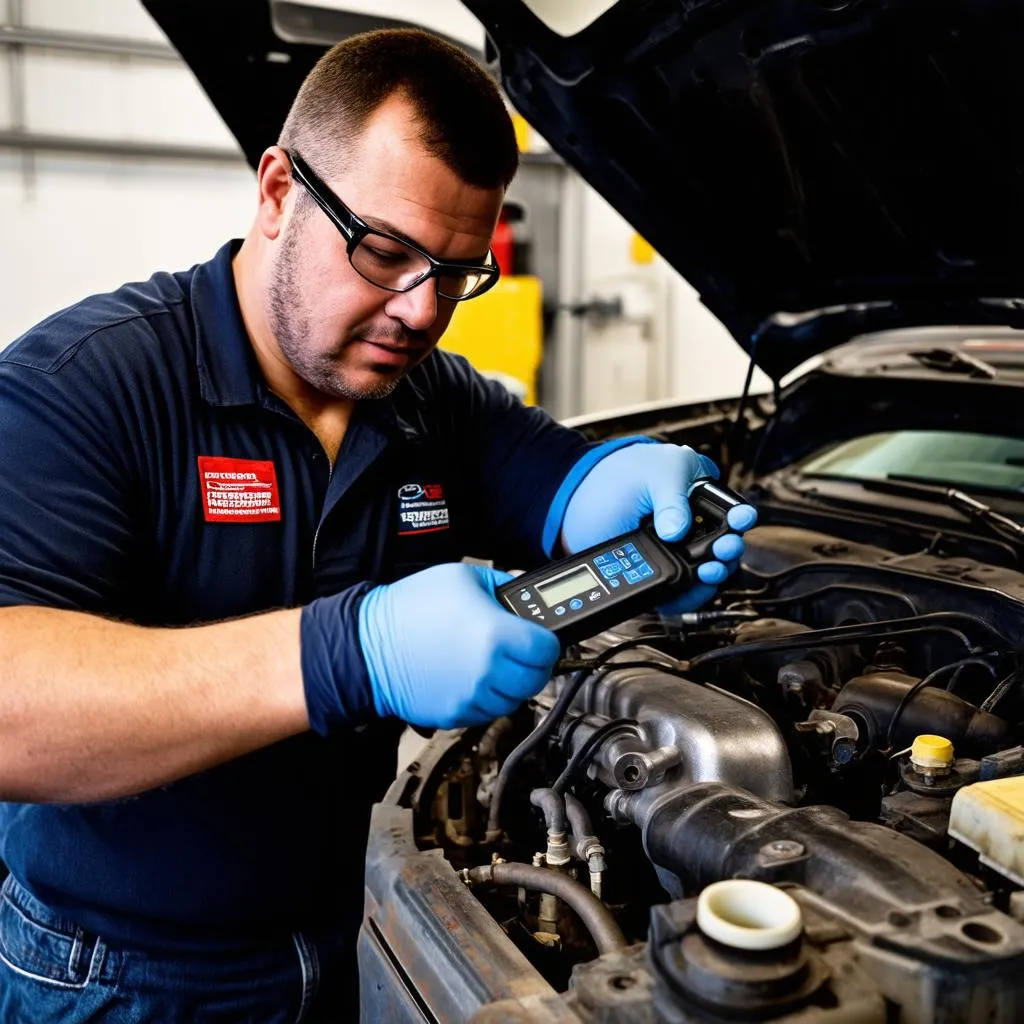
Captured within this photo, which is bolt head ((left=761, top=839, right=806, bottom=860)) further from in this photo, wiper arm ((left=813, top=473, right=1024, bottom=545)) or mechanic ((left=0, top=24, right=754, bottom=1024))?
wiper arm ((left=813, top=473, right=1024, bottom=545))

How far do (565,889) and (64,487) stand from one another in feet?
2.03

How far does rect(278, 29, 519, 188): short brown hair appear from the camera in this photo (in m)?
1.15

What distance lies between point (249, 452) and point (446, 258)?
0.32m

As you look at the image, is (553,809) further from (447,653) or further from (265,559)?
(265,559)

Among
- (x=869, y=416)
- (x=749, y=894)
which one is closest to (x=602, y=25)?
(x=869, y=416)

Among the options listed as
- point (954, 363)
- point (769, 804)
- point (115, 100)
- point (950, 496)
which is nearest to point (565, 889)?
point (769, 804)

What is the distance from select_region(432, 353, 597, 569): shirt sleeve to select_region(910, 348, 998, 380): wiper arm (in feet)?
2.39

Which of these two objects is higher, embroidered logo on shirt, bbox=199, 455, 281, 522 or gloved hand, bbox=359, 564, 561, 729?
embroidered logo on shirt, bbox=199, 455, 281, 522

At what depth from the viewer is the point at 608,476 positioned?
4.59 ft

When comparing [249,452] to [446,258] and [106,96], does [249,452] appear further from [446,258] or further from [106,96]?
[106,96]

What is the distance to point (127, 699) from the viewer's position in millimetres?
894

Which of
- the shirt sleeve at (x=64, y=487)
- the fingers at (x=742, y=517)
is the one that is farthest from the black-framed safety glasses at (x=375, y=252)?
the fingers at (x=742, y=517)

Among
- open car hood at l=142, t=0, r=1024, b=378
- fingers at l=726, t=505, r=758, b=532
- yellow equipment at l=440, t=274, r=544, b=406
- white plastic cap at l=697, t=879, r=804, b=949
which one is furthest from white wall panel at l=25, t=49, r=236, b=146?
white plastic cap at l=697, t=879, r=804, b=949

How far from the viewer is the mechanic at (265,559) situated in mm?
917
